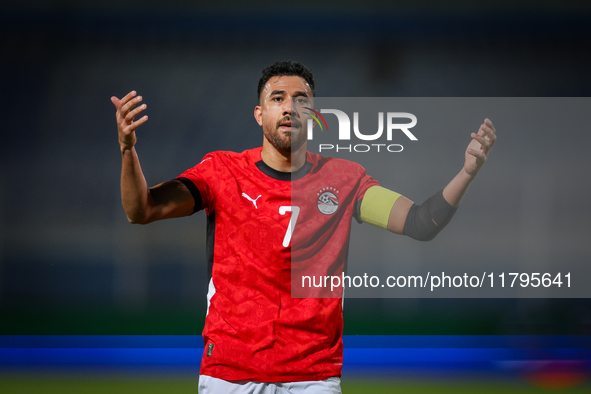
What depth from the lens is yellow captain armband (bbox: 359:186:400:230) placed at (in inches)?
59.2

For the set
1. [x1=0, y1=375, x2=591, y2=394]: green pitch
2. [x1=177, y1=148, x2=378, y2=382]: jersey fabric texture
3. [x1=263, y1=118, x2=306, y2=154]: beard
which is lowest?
[x1=0, y1=375, x2=591, y2=394]: green pitch

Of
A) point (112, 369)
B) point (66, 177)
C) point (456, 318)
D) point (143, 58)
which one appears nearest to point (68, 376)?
point (112, 369)

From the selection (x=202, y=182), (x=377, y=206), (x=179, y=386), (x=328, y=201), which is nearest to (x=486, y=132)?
(x=377, y=206)

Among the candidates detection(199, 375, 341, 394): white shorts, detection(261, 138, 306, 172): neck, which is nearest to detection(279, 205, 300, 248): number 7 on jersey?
detection(261, 138, 306, 172): neck

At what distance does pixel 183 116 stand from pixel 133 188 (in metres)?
3.23

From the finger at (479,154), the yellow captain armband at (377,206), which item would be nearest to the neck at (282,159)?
the yellow captain armband at (377,206)

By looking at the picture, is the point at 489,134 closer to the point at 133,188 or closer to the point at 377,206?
the point at 377,206

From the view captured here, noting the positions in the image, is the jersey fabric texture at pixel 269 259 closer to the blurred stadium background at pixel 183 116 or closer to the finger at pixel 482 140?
the finger at pixel 482 140

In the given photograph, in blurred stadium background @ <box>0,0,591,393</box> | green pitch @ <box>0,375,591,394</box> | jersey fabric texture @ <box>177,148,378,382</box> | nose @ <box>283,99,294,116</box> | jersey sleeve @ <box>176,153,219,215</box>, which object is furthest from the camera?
blurred stadium background @ <box>0,0,591,393</box>

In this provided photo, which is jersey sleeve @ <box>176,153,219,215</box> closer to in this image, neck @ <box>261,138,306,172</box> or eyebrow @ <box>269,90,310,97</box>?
neck @ <box>261,138,306,172</box>

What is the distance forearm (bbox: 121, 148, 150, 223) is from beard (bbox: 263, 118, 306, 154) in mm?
417

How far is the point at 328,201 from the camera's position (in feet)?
4.96

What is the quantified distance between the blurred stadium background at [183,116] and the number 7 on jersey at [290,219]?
2.91 metres

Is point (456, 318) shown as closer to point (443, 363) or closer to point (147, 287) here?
point (443, 363)
